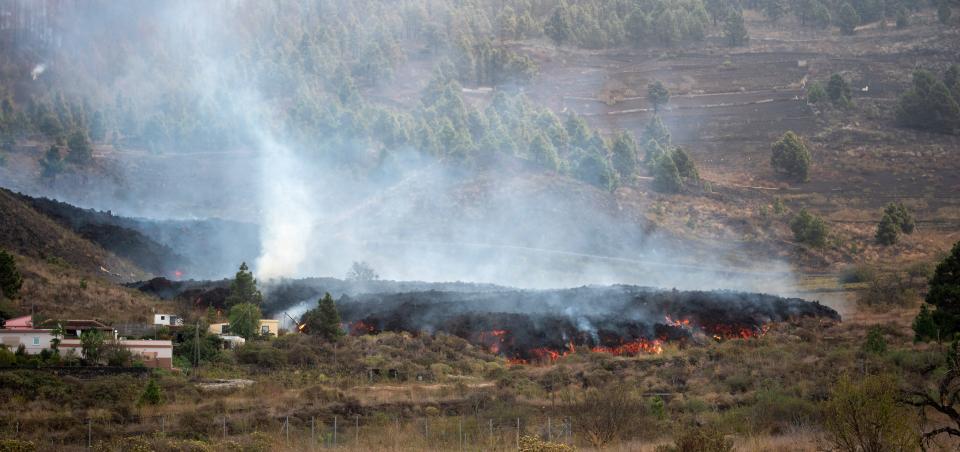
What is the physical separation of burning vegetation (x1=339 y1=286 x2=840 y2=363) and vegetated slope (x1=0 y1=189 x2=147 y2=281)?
23.4m

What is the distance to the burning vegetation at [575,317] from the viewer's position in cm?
6981

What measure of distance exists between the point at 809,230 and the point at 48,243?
68.3 meters

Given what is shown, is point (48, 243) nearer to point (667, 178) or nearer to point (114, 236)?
point (114, 236)

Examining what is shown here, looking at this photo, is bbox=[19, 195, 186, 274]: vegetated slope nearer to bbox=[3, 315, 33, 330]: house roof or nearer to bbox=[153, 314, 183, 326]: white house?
bbox=[153, 314, 183, 326]: white house

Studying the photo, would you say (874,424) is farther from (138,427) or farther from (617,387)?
(138,427)

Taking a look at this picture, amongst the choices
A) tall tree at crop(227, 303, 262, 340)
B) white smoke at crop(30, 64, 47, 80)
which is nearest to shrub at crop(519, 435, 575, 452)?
tall tree at crop(227, 303, 262, 340)

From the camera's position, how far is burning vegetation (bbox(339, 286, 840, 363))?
69812 mm

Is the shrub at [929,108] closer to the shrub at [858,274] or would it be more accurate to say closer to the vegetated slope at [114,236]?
the shrub at [858,274]

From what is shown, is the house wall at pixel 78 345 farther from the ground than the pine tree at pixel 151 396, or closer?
farther from the ground

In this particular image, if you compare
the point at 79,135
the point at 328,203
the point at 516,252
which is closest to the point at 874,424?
the point at 516,252

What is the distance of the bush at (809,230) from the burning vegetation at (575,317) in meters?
28.1

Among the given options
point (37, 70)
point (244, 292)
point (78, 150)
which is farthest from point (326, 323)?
point (37, 70)

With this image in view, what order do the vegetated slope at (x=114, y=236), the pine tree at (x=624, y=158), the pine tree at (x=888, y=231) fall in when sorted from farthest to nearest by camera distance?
the pine tree at (x=624, y=158) → the pine tree at (x=888, y=231) → the vegetated slope at (x=114, y=236)

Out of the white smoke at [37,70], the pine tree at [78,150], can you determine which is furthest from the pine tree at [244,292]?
the white smoke at [37,70]
